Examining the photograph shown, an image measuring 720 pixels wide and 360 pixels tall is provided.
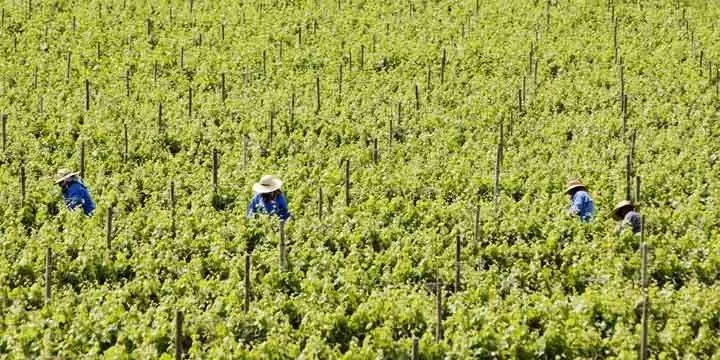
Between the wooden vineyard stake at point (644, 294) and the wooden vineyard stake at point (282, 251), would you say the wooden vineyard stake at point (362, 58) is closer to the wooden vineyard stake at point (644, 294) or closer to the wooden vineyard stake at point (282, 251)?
the wooden vineyard stake at point (644, 294)

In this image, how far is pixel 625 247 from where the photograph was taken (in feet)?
37.5

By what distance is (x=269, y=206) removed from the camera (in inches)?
492

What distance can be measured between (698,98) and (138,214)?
406 inches

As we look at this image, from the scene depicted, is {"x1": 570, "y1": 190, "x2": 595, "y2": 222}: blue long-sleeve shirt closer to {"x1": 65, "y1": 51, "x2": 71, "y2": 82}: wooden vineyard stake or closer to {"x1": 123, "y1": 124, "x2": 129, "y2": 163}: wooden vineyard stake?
{"x1": 123, "y1": 124, "x2": 129, "y2": 163}: wooden vineyard stake

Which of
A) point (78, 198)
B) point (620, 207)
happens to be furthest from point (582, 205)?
point (78, 198)

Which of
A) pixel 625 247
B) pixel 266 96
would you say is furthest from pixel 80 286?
pixel 266 96

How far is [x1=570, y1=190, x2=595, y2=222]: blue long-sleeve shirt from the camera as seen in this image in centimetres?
1246

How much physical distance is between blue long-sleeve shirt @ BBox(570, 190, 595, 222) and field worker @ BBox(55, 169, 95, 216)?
19.0 feet

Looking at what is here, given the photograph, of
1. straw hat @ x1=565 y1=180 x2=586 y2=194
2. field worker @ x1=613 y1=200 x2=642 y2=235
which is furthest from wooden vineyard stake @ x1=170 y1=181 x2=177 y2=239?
field worker @ x1=613 y1=200 x2=642 y2=235

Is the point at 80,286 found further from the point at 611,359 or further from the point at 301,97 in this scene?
the point at 301,97

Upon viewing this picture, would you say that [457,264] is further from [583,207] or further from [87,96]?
[87,96]

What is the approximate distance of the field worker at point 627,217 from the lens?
463 inches

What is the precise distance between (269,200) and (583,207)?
370 centimetres

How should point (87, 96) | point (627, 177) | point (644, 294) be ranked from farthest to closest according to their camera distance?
point (87, 96), point (627, 177), point (644, 294)
